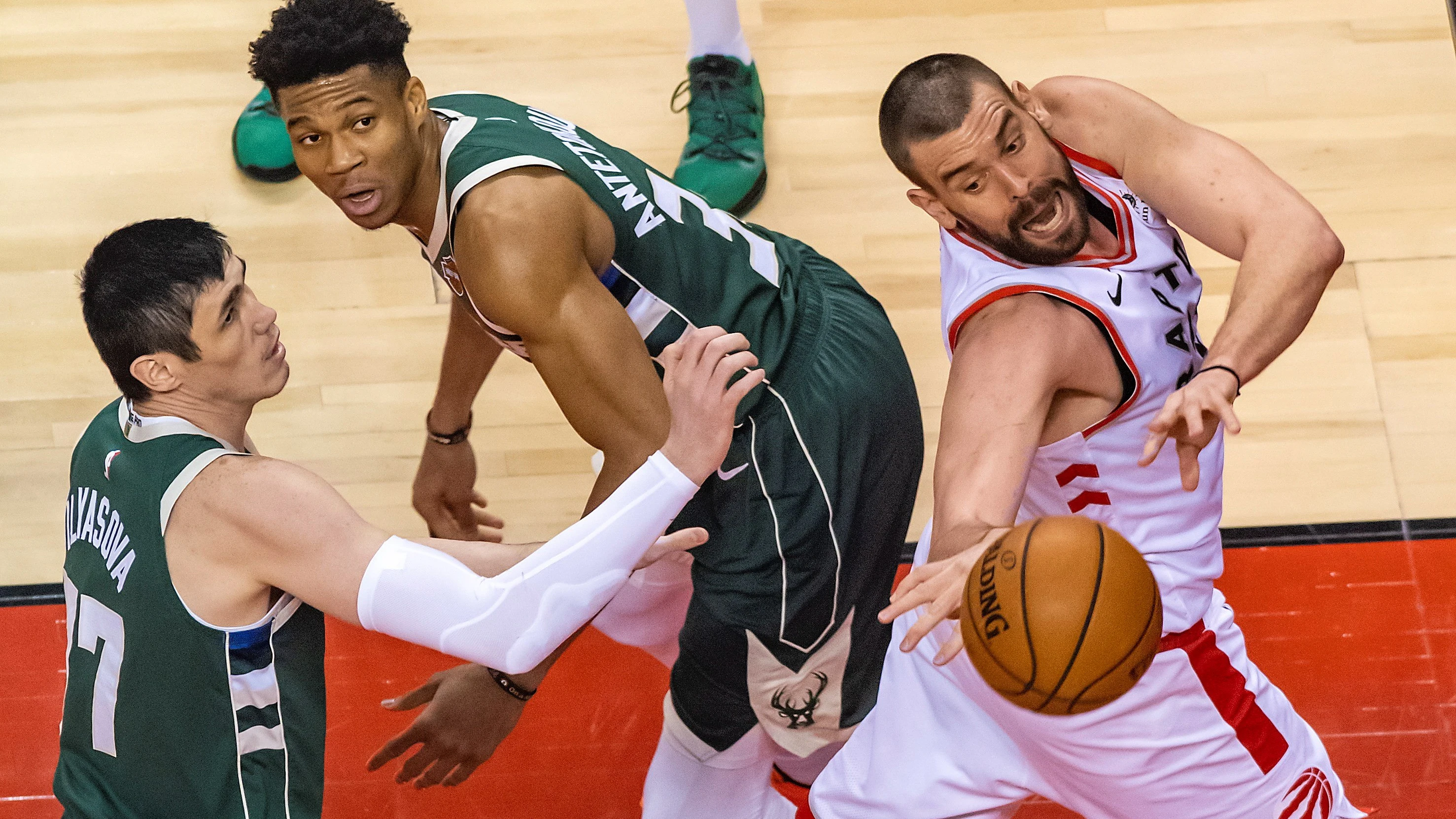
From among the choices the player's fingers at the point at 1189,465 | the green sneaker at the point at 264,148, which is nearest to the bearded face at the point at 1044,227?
Result: the player's fingers at the point at 1189,465

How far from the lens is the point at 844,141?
4797 mm

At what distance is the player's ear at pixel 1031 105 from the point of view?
2598mm

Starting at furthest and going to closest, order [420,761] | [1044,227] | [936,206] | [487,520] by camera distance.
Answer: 1. [487,520]
2. [420,761]
3. [936,206]
4. [1044,227]

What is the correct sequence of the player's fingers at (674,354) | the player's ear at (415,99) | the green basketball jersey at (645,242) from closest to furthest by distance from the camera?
1. the player's fingers at (674,354)
2. the green basketball jersey at (645,242)
3. the player's ear at (415,99)

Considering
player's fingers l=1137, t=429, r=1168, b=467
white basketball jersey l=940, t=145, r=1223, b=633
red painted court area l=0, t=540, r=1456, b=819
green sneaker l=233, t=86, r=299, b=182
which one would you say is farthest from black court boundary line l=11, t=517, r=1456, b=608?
green sneaker l=233, t=86, r=299, b=182

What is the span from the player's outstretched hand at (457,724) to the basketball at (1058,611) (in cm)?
124

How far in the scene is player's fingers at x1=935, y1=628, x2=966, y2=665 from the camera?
198 centimetres

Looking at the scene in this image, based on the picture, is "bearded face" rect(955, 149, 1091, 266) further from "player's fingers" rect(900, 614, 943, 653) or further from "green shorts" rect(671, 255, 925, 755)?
"player's fingers" rect(900, 614, 943, 653)

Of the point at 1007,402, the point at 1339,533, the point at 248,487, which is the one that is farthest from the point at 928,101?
the point at 1339,533

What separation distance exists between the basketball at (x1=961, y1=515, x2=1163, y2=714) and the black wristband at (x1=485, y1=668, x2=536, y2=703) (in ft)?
3.97

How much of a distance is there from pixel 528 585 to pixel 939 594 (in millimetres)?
655

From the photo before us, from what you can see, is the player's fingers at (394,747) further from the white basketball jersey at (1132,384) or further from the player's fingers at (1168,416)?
the player's fingers at (1168,416)

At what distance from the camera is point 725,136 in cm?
464

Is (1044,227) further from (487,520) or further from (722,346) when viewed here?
(487,520)
